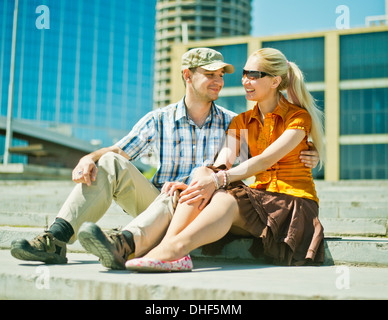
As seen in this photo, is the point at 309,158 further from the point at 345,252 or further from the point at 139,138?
the point at 139,138

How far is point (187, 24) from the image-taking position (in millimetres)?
81750

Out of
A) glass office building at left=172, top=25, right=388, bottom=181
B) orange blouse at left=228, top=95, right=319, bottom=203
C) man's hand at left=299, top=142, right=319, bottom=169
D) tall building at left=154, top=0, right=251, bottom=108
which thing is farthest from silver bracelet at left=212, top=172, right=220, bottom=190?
tall building at left=154, top=0, right=251, bottom=108

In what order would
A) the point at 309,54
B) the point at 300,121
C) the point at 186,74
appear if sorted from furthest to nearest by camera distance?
the point at 309,54 → the point at 186,74 → the point at 300,121

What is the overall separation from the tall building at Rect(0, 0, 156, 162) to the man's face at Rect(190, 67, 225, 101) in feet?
215

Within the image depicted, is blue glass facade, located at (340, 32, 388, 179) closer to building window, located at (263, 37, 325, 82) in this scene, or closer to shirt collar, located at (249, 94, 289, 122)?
building window, located at (263, 37, 325, 82)

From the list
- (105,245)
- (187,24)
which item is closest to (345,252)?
(105,245)

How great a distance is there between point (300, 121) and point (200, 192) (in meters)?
0.81

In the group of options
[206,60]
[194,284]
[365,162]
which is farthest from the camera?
[365,162]

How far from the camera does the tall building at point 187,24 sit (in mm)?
82688

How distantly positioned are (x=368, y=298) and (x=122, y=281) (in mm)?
1063

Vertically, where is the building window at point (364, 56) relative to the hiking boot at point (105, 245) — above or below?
above

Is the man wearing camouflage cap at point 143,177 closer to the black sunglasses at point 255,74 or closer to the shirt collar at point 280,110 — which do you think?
the black sunglasses at point 255,74

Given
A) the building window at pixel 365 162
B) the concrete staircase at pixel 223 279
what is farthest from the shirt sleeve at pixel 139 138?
the building window at pixel 365 162

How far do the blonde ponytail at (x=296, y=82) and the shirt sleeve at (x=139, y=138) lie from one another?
3.02 feet
